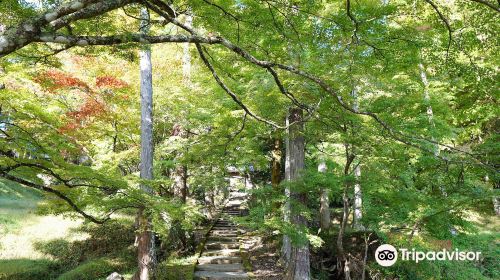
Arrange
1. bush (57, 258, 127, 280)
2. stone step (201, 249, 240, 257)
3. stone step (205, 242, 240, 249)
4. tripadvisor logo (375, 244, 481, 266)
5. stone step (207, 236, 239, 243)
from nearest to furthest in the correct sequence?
tripadvisor logo (375, 244, 481, 266), bush (57, 258, 127, 280), stone step (201, 249, 240, 257), stone step (205, 242, 240, 249), stone step (207, 236, 239, 243)

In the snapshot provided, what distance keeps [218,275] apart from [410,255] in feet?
15.3

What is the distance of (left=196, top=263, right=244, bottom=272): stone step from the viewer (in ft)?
29.9

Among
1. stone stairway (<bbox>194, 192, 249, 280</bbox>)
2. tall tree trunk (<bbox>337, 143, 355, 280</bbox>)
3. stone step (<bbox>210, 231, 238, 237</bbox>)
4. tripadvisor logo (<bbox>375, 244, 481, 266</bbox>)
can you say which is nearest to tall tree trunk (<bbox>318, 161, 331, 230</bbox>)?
tall tree trunk (<bbox>337, 143, 355, 280</bbox>)

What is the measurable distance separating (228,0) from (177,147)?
17.4 feet

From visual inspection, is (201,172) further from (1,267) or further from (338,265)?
(1,267)

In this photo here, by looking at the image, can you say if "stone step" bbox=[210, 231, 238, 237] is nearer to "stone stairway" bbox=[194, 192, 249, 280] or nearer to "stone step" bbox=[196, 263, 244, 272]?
"stone stairway" bbox=[194, 192, 249, 280]

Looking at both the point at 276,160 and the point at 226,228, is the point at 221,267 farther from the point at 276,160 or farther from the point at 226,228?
the point at 226,228

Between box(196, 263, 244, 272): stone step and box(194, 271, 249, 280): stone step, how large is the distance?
0.29 m

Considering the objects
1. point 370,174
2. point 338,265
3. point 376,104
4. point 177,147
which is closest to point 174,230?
point 177,147

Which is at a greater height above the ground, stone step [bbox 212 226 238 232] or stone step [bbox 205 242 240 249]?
stone step [bbox 212 226 238 232]

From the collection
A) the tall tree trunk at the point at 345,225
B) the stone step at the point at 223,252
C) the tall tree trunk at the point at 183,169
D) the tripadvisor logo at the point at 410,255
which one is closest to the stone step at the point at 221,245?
the stone step at the point at 223,252

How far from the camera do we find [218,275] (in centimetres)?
852

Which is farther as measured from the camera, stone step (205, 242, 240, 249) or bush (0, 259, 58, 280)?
stone step (205, 242, 240, 249)

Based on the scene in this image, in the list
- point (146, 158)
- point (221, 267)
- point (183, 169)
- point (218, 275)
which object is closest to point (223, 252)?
point (221, 267)
